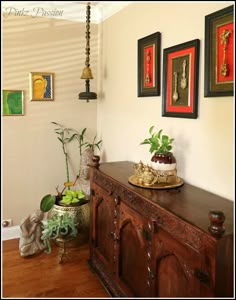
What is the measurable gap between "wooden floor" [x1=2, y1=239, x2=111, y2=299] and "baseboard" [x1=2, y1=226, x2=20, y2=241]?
0.22m

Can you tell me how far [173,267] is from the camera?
4.54ft

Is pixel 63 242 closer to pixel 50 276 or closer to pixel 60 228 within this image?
pixel 60 228

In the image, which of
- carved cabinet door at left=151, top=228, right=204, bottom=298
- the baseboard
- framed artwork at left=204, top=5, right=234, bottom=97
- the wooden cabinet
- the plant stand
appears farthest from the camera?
the baseboard

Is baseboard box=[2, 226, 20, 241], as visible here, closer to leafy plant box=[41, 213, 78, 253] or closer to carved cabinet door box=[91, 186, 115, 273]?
leafy plant box=[41, 213, 78, 253]

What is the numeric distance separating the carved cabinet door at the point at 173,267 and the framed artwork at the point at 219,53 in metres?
0.81

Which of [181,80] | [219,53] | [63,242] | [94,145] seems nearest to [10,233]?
[63,242]

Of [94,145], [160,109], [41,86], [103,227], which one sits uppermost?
[41,86]

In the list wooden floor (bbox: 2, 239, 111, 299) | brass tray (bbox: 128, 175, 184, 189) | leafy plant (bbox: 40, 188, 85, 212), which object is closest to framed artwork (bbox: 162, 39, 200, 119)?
brass tray (bbox: 128, 175, 184, 189)

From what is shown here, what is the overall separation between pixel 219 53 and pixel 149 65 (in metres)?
0.74

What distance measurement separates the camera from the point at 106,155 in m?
3.18

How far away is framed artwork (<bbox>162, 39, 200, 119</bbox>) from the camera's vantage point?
5.85ft

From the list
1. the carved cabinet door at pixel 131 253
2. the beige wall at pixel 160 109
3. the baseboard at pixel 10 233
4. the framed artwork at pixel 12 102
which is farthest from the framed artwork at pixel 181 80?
the baseboard at pixel 10 233

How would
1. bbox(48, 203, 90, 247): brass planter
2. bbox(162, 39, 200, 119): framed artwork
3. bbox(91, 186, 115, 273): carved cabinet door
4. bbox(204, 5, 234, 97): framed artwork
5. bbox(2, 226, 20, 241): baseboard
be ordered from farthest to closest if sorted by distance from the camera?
bbox(2, 226, 20, 241): baseboard → bbox(48, 203, 90, 247): brass planter → bbox(91, 186, 115, 273): carved cabinet door → bbox(162, 39, 200, 119): framed artwork → bbox(204, 5, 234, 97): framed artwork

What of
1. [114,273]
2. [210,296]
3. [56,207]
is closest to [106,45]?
[56,207]
